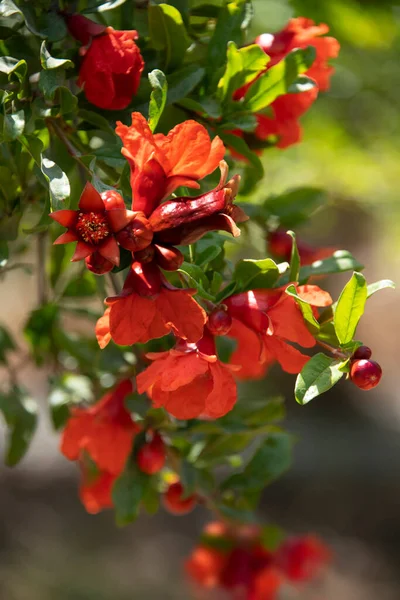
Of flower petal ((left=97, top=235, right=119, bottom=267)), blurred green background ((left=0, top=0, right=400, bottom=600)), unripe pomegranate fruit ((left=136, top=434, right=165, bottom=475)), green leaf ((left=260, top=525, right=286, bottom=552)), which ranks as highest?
flower petal ((left=97, top=235, right=119, bottom=267))

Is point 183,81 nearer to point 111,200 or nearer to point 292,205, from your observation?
point 111,200

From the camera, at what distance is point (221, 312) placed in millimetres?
630

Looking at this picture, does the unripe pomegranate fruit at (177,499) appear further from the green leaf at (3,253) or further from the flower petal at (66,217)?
the flower petal at (66,217)

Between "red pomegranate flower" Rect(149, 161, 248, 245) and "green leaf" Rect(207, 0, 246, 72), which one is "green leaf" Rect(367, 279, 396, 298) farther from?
"green leaf" Rect(207, 0, 246, 72)

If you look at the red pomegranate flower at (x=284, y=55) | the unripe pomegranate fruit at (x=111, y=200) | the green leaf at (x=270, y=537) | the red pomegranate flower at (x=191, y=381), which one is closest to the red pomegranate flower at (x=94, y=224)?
the unripe pomegranate fruit at (x=111, y=200)

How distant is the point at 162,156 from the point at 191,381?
0.18 metres

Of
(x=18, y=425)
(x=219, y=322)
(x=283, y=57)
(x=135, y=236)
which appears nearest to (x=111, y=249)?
(x=135, y=236)

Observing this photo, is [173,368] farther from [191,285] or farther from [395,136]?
[395,136]

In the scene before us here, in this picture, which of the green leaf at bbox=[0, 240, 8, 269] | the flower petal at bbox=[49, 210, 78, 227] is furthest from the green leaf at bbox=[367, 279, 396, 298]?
the green leaf at bbox=[0, 240, 8, 269]

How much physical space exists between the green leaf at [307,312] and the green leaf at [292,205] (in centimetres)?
37

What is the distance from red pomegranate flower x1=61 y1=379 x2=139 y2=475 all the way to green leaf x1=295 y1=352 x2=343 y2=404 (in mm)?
376

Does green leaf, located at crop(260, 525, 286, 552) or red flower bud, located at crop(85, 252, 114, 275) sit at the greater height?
red flower bud, located at crop(85, 252, 114, 275)

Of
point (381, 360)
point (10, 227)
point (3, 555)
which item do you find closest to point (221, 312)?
point (10, 227)

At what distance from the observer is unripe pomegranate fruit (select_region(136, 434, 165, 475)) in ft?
3.04
